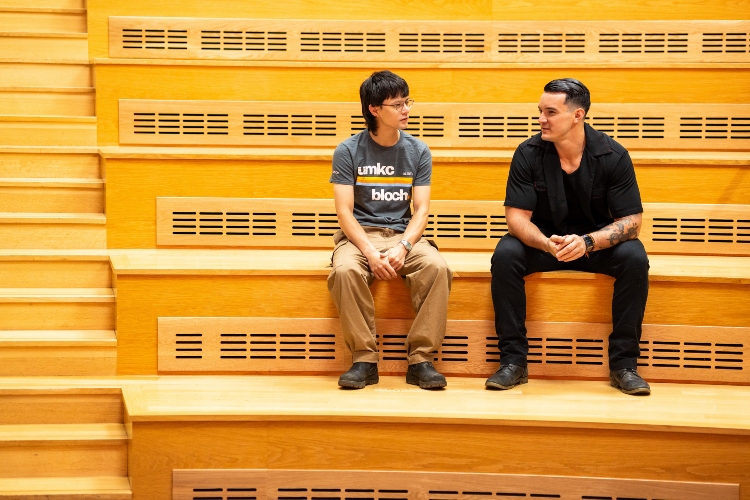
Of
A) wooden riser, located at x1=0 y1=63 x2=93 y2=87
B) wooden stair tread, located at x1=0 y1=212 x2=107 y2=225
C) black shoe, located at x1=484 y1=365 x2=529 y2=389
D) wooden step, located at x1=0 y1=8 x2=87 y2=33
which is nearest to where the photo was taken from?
black shoe, located at x1=484 y1=365 x2=529 y2=389

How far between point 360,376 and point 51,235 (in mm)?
1256

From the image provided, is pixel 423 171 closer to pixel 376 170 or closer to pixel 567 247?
pixel 376 170

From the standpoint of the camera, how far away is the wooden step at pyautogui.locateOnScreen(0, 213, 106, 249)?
10.5 feet

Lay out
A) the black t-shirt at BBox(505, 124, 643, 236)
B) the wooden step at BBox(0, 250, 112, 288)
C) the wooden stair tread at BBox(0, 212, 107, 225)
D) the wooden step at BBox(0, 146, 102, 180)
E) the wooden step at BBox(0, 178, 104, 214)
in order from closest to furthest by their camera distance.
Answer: the black t-shirt at BBox(505, 124, 643, 236)
the wooden step at BBox(0, 250, 112, 288)
the wooden stair tread at BBox(0, 212, 107, 225)
the wooden step at BBox(0, 178, 104, 214)
the wooden step at BBox(0, 146, 102, 180)

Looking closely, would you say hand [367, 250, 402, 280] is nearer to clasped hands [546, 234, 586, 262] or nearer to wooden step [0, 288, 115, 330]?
clasped hands [546, 234, 586, 262]

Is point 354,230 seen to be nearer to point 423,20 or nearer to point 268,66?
point 268,66

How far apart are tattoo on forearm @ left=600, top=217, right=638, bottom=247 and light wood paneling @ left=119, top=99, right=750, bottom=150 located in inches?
32.9

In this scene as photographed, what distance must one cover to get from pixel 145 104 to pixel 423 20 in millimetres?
1135

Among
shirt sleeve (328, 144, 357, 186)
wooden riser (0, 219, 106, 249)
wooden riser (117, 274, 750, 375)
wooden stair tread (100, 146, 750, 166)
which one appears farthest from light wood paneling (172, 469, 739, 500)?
wooden stair tread (100, 146, 750, 166)

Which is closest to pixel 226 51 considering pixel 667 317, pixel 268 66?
pixel 268 66

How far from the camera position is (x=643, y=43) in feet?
12.0

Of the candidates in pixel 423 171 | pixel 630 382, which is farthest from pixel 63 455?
pixel 630 382

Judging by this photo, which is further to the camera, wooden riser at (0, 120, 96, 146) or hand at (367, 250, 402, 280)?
wooden riser at (0, 120, 96, 146)

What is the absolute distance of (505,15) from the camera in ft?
12.5
